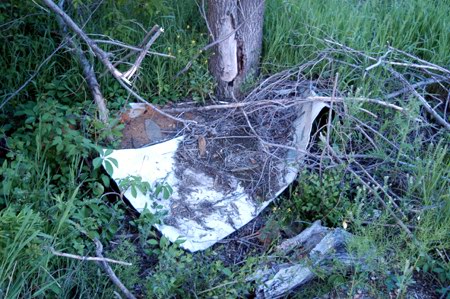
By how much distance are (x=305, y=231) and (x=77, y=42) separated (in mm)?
1983

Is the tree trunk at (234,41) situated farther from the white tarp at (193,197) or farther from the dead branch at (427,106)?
the dead branch at (427,106)

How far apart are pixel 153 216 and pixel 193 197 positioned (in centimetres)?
41

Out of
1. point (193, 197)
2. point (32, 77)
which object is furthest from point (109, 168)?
point (32, 77)

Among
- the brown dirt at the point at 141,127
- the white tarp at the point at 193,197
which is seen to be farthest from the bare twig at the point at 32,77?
the white tarp at the point at 193,197

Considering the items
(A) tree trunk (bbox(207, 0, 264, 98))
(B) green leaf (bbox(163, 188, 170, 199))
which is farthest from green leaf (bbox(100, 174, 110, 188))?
(A) tree trunk (bbox(207, 0, 264, 98))

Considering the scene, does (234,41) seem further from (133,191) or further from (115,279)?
(115,279)

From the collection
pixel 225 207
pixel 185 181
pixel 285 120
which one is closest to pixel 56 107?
pixel 185 181

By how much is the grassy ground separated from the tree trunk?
117 millimetres

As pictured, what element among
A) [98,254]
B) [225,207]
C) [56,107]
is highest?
[56,107]

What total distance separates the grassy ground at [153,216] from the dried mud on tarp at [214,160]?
0.14 meters

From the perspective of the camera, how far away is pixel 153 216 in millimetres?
3777

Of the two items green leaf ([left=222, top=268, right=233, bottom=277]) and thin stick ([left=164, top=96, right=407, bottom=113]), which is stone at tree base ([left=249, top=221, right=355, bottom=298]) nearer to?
green leaf ([left=222, top=268, right=233, bottom=277])

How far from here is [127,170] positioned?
412 centimetres

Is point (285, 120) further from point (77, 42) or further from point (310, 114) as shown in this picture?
point (77, 42)
